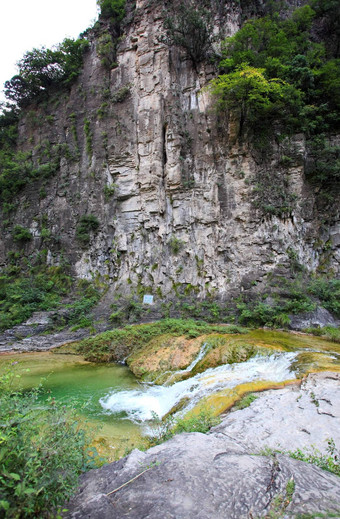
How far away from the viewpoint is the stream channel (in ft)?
18.0

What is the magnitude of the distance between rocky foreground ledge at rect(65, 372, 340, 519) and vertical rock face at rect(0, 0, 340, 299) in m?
11.2

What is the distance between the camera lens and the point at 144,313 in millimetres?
14383

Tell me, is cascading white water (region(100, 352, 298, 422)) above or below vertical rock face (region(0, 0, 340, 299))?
below

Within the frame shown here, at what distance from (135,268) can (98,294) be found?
109 inches

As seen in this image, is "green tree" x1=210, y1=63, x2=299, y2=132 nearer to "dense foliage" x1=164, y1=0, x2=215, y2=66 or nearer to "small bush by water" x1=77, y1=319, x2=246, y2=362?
"dense foliage" x1=164, y1=0, x2=215, y2=66

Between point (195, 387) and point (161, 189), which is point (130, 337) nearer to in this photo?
point (195, 387)

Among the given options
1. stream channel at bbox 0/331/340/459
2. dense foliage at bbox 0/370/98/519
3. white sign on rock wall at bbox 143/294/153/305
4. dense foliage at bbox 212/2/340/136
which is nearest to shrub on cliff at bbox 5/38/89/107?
dense foliage at bbox 212/2/340/136

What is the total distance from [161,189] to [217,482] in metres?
16.0

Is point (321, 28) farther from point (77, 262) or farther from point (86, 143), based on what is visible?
point (77, 262)

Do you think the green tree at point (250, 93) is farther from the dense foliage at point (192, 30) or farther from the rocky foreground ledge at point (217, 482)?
the rocky foreground ledge at point (217, 482)

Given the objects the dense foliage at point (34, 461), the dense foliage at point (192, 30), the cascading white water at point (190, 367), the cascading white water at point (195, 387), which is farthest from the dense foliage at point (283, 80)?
the dense foliage at point (34, 461)

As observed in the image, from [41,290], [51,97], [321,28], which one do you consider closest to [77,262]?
[41,290]

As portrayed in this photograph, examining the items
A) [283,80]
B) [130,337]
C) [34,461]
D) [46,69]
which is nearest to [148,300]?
[130,337]

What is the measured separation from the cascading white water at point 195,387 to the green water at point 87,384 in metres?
0.38
